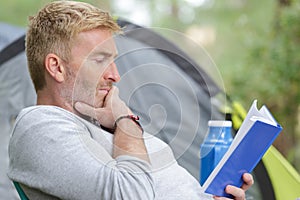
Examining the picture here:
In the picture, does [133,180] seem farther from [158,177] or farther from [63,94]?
[63,94]

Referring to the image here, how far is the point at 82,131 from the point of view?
122 cm

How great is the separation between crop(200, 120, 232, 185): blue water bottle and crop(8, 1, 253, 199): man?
188 millimetres

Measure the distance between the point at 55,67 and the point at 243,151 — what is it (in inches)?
19.8

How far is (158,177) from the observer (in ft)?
4.42

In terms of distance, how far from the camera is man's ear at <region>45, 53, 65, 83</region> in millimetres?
1308

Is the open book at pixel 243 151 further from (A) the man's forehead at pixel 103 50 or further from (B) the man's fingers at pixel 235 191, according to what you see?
(A) the man's forehead at pixel 103 50

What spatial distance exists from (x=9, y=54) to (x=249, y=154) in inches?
54.6

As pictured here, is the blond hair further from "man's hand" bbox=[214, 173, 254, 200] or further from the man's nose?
"man's hand" bbox=[214, 173, 254, 200]

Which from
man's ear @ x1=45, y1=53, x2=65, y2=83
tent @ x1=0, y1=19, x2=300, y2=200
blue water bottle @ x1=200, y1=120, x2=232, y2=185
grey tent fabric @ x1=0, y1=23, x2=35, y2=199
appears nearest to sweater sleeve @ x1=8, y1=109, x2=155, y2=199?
man's ear @ x1=45, y1=53, x2=65, y2=83

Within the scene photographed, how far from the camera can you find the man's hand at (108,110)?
4.24 ft

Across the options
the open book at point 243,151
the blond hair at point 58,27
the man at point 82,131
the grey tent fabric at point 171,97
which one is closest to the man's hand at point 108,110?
the man at point 82,131

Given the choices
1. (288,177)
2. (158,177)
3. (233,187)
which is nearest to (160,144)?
(158,177)

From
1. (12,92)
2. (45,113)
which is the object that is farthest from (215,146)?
(12,92)

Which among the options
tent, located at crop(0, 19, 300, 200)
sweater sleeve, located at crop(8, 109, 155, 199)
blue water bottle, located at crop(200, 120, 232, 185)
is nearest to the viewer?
sweater sleeve, located at crop(8, 109, 155, 199)
